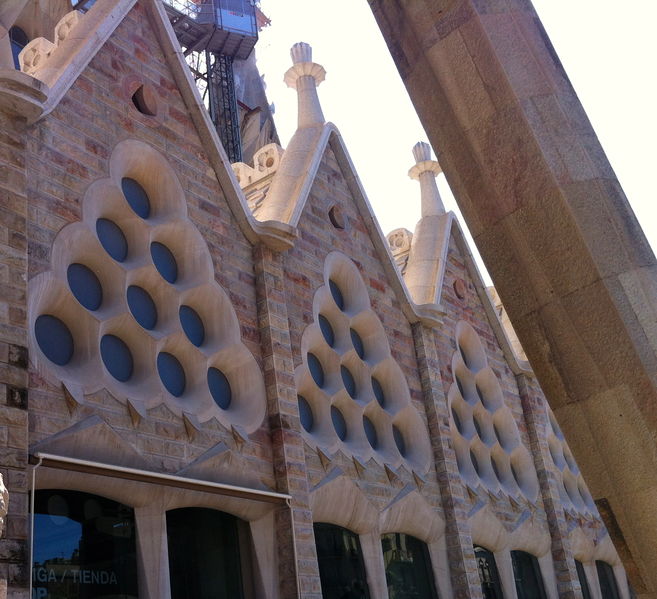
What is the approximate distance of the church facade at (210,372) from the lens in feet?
26.5

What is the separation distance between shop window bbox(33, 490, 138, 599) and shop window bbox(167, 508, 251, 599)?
1.97ft

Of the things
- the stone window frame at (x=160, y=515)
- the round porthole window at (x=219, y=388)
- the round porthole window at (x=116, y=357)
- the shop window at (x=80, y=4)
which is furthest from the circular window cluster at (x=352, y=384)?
the shop window at (x=80, y=4)

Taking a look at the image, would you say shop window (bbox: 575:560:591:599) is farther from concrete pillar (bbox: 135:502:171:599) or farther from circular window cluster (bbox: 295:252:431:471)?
concrete pillar (bbox: 135:502:171:599)

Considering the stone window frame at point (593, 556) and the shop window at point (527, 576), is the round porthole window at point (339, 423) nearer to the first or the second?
the shop window at point (527, 576)

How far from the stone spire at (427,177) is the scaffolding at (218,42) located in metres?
10.8

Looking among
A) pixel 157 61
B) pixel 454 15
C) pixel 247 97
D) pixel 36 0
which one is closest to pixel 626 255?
pixel 454 15

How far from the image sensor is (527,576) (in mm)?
14570

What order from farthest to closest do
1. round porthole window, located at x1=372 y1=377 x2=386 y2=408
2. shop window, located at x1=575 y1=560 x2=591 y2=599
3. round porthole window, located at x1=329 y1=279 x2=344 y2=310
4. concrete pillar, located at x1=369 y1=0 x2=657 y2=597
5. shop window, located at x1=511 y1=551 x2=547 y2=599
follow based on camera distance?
shop window, located at x1=575 y1=560 x2=591 y2=599
shop window, located at x1=511 y1=551 x2=547 y2=599
round porthole window, located at x1=372 y1=377 x2=386 y2=408
round porthole window, located at x1=329 y1=279 x2=344 y2=310
concrete pillar, located at x1=369 y1=0 x2=657 y2=597

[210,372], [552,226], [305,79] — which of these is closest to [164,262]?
[210,372]

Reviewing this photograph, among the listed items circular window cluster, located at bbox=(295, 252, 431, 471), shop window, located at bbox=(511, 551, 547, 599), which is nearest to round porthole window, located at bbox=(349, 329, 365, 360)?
circular window cluster, located at bbox=(295, 252, 431, 471)

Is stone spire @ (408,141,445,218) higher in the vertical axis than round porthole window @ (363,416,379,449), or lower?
higher

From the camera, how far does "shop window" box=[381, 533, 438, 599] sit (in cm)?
1155

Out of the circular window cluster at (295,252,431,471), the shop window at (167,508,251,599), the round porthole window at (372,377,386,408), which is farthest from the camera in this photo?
the round porthole window at (372,377,386,408)

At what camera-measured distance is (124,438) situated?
8.44 metres
